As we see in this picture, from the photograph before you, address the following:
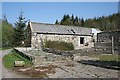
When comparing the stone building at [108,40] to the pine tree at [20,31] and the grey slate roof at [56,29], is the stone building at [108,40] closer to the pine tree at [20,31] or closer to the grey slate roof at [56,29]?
the grey slate roof at [56,29]

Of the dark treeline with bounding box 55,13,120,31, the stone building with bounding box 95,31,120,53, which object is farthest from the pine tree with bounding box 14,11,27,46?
the dark treeline with bounding box 55,13,120,31

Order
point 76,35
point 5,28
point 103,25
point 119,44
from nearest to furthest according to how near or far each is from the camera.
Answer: point 119,44 → point 76,35 → point 5,28 → point 103,25

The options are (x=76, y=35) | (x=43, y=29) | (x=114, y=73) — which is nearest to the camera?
(x=114, y=73)

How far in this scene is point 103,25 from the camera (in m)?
79.7

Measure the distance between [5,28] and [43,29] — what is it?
1893 cm

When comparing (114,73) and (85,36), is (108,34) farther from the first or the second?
(114,73)

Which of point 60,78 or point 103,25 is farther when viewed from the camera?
→ point 103,25

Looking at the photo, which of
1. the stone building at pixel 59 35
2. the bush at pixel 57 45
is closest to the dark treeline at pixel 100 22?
the stone building at pixel 59 35

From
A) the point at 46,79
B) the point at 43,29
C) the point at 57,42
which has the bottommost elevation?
the point at 46,79

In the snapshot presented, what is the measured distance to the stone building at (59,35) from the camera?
34.2 meters

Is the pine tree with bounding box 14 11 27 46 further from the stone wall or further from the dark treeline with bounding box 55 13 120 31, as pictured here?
the dark treeline with bounding box 55 13 120 31

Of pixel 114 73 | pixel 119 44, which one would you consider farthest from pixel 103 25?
pixel 114 73

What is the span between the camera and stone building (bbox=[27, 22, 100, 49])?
34.2 m

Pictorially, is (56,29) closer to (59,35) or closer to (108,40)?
(59,35)
